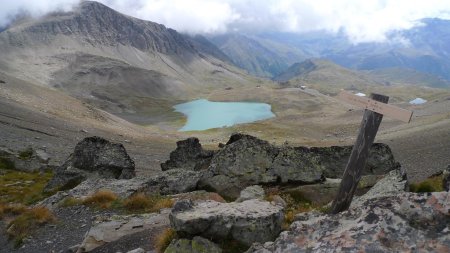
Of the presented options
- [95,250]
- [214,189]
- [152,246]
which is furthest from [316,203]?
[95,250]

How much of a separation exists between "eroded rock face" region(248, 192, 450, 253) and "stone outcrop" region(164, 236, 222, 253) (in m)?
2.28

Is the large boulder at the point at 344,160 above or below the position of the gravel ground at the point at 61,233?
above

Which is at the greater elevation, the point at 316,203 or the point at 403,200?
the point at 403,200

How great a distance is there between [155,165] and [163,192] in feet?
134

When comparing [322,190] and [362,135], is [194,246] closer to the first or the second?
[362,135]

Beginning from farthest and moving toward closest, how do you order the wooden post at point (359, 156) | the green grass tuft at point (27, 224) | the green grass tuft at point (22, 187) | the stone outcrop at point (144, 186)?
the green grass tuft at point (22, 187) < the stone outcrop at point (144, 186) < the green grass tuft at point (27, 224) < the wooden post at point (359, 156)

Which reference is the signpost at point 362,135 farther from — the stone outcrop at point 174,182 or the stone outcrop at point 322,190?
the stone outcrop at point 174,182

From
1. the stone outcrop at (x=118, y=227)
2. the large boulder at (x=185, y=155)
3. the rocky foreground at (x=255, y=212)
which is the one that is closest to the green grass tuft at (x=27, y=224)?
the rocky foreground at (x=255, y=212)

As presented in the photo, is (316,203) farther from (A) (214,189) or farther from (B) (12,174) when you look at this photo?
(B) (12,174)

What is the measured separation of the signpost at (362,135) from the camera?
13117mm

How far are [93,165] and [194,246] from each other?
25.9 m

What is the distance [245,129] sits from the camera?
134500mm

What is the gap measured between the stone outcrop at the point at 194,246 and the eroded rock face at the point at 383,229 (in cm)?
228

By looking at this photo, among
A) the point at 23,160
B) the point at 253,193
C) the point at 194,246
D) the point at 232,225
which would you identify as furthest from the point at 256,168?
the point at 23,160
